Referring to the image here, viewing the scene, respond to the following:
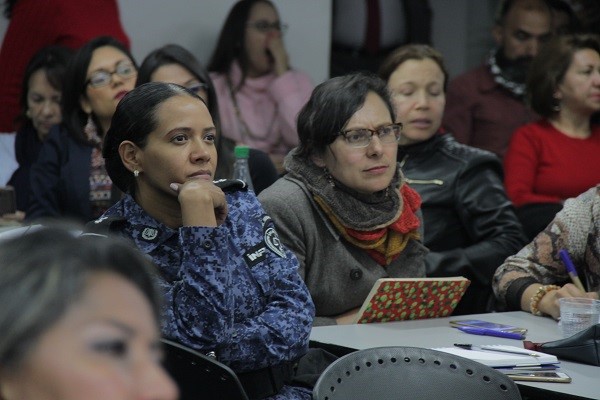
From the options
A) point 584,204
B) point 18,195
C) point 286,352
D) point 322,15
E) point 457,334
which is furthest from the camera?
point 322,15

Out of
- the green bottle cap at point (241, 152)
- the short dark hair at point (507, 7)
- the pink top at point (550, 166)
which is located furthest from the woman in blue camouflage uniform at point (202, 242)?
the short dark hair at point (507, 7)

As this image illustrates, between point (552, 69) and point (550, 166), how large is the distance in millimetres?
434

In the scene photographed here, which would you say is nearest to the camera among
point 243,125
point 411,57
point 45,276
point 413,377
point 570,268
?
point 45,276

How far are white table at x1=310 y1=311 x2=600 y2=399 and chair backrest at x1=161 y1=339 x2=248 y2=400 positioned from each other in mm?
628

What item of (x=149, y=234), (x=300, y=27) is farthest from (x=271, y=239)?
(x=300, y=27)

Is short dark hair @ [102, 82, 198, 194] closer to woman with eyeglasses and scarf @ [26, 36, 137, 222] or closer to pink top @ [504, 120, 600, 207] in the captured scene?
woman with eyeglasses and scarf @ [26, 36, 137, 222]

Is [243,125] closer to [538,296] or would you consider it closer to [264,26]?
[264,26]

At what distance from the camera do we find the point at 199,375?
191 cm

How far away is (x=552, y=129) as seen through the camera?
4480 millimetres

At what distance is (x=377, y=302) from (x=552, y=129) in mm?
2028

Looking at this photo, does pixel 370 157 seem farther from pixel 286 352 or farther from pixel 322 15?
pixel 322 15

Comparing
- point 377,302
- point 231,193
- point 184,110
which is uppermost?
point 184,110

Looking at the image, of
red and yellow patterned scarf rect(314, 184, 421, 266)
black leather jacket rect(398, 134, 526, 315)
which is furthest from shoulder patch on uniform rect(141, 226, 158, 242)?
black leather jacket rect(398, 134, 526, 315)

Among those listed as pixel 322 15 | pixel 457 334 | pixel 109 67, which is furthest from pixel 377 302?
pixel 322 15
